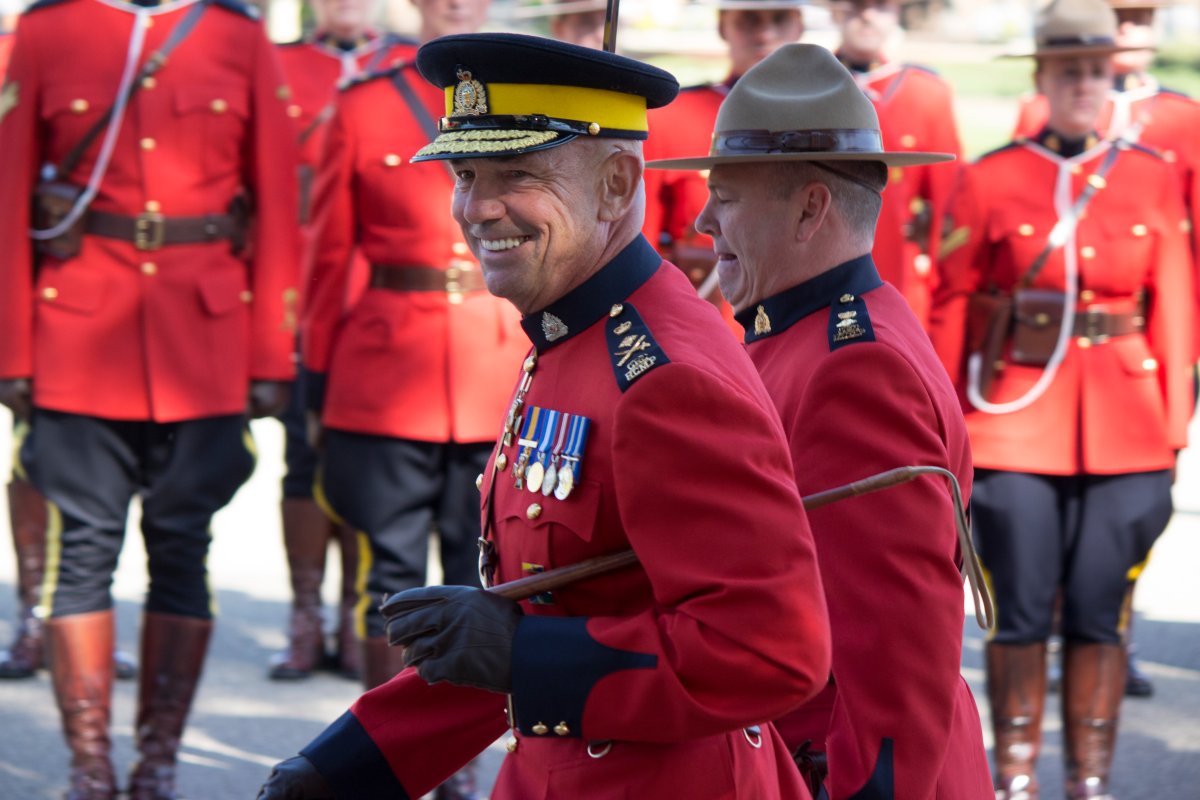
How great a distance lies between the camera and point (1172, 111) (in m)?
6.28

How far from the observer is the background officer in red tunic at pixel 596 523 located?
78.4 inches

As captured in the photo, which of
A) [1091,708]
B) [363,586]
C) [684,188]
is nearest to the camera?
[1091,708]

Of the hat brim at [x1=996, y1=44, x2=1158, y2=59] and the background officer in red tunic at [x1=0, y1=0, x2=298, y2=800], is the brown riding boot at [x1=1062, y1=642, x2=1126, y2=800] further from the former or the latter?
the background officer in red tunic at [x1=0, y1=0, x2=298, y2=800]

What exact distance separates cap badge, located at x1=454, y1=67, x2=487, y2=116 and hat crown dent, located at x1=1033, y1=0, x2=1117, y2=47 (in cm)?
324

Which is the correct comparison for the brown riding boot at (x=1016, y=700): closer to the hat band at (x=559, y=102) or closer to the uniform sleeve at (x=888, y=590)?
the uniform sleeve at (x=888, y=590)

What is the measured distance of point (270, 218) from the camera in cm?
492

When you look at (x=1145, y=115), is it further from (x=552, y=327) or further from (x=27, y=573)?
(x=552, y=327)

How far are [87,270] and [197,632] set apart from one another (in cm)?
96

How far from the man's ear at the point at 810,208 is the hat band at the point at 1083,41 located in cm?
245

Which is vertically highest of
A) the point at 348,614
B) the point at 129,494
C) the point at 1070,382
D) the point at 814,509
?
the point at 814,509

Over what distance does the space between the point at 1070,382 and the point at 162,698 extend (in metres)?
2.50

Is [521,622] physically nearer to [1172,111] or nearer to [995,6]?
[1172,111]

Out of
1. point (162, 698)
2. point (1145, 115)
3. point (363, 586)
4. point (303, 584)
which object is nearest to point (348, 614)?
point (303, 584)

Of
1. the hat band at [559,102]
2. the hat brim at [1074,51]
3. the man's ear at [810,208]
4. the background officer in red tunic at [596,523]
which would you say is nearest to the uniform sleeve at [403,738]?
the background officer in red tunic at [596,523]
